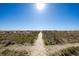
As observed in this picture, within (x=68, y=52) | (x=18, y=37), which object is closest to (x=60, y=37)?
(x=68, y=52)

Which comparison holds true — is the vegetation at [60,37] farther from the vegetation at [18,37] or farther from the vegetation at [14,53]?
the vegetation at [14,53]

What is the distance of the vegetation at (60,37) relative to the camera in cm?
157

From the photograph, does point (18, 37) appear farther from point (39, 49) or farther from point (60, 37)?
point (60, 37)

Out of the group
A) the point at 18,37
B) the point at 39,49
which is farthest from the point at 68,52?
the point at 18,37

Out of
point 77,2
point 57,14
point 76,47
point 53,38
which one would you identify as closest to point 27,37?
point 53,38

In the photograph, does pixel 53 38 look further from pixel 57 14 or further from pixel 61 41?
pixel 57 14

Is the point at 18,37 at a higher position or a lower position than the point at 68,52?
higher

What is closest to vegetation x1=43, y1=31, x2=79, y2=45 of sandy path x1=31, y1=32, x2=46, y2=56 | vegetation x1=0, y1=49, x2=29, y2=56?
sandy path x1=31, y1=32, x2=46, y2=56

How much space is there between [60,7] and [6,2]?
567 millimetres

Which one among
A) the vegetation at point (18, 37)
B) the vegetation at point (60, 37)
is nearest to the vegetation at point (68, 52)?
the vegetation at point (60, 37)

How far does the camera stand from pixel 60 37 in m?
1.58

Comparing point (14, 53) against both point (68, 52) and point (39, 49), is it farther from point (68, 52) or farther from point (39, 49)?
point (68, 52)

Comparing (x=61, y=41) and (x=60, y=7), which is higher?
(x=60, y=7)

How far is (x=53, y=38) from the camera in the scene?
5.18 ft
